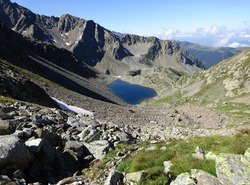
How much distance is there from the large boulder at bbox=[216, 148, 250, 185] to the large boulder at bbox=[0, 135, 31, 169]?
9768 mm

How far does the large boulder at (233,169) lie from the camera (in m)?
Answer: 6.80

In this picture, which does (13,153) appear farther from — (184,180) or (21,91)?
(21,91)

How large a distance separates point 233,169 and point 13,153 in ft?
34.6

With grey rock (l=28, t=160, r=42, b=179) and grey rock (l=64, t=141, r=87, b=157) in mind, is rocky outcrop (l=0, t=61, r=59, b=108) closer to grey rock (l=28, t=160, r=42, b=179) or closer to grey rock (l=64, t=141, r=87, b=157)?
grey rock (l=64, t=141, r=87, b=157)

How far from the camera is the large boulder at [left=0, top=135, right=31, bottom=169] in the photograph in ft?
27.8

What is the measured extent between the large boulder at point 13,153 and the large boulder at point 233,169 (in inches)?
385

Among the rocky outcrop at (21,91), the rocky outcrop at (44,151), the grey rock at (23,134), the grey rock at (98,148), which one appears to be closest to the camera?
the rocky outcrop at (44,151)

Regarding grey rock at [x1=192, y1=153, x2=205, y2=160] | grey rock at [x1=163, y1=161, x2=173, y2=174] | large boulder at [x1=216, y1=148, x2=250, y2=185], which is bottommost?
grey rock at [x1=163, y1=161, x2=173, y2=174]

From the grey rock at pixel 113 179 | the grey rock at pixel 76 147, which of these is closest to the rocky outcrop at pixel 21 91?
the grey rock at pixel 76 147

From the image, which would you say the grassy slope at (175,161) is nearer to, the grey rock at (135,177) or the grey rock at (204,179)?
the grey rock at (135,177)

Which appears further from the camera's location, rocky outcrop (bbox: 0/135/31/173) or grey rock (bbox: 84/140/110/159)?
grey rock (bbox: 84/140/110/159)

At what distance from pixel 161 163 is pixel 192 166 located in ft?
6.14

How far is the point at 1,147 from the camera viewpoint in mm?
8492

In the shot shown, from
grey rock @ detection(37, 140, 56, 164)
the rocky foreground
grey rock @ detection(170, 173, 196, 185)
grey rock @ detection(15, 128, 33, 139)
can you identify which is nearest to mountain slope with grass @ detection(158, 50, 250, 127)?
the rocky foreground
